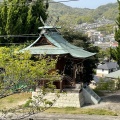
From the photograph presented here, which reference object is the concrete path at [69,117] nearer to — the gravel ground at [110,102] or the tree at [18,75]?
the gravel ground at [110,102]

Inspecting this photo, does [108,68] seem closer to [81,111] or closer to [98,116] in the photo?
[81,111]

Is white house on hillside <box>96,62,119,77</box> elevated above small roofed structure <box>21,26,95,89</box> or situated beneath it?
situated beneath

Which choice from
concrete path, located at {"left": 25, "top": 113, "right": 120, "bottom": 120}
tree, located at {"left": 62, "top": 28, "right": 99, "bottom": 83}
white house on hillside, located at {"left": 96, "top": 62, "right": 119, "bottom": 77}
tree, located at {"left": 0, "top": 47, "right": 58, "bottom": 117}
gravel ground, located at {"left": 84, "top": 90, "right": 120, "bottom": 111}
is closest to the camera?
tree, located at {"left": 0, "top": 47, "right": 58, "bottom": 117}

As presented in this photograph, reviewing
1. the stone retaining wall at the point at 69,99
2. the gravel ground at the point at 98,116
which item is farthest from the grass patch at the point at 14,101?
the gravel ground at the point at 98,116

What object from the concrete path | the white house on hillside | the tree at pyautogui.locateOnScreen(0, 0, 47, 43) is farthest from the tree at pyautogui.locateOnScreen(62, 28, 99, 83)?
the white house on hillside

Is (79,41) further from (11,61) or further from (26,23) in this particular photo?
(11,61)

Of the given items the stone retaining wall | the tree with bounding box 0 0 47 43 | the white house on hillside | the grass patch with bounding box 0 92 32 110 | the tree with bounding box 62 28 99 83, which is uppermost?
the tree with bounding box 0 0 47 43

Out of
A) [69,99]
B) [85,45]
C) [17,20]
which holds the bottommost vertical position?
[69,99]

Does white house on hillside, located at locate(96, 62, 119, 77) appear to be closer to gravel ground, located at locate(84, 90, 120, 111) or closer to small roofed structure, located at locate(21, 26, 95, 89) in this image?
gravel ground, located at locate(84, 90, 120, 111)

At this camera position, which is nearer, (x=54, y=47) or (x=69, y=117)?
(x=69, y=117)

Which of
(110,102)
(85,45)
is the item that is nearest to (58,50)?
(110,102)

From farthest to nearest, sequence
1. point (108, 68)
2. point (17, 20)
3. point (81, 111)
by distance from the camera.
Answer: point (108, 68)
point (17, 20)
point (81, 111)

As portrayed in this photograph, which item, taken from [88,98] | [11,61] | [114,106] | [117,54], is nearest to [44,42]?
[88,98]

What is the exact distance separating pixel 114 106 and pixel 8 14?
46.3 ft
